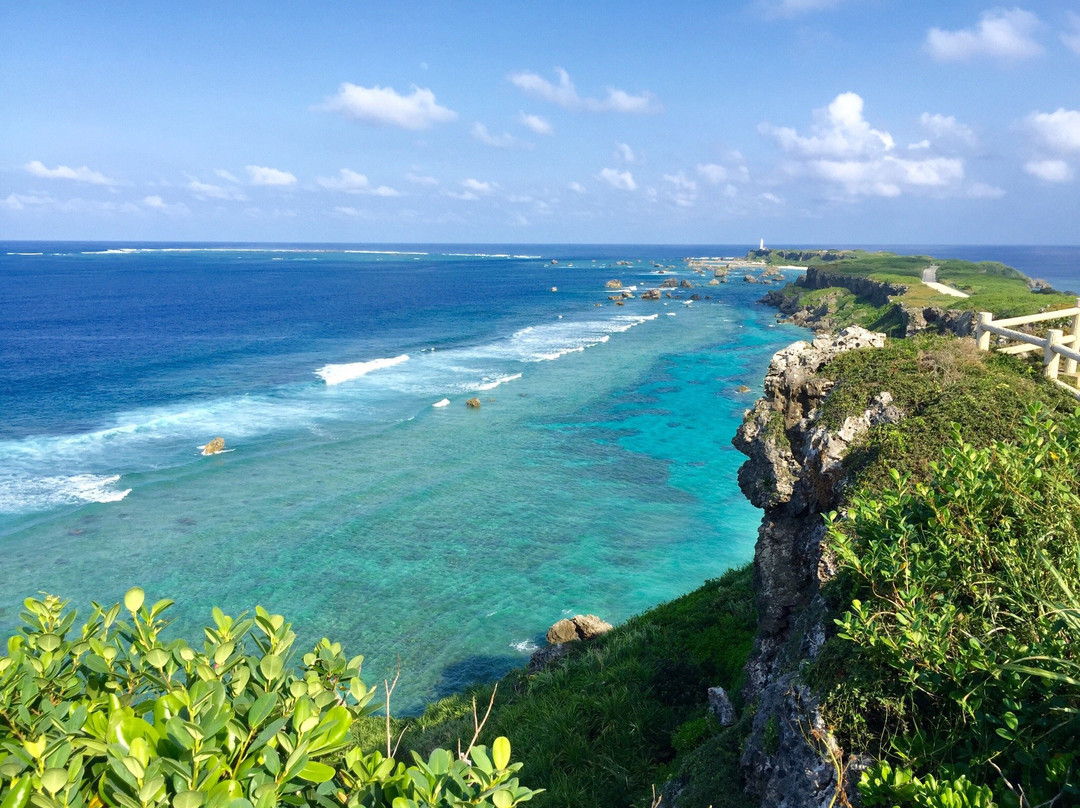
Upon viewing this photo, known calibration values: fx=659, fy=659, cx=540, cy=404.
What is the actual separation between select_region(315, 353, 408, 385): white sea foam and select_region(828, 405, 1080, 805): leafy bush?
180ft

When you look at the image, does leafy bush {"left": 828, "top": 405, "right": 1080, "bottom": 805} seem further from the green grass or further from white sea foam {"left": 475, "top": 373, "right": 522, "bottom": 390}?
white sea foam {"left": 475, "top": 373, "right": 522, "bottom": 390}

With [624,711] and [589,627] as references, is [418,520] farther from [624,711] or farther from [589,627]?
[624,711]

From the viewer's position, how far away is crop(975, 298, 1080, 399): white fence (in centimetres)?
1300

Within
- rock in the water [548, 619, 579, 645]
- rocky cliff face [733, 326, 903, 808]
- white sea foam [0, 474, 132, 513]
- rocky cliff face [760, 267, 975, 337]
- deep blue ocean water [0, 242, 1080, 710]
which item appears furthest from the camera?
rocky cliff face [760, 267, 975, 337]

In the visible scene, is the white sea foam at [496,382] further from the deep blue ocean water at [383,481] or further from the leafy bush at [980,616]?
the leafy bush at [980,616]

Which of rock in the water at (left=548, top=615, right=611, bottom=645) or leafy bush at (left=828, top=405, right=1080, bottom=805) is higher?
leafy bush at (left=828, top=405, right=1080, bottom=805)

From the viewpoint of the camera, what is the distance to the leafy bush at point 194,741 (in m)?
3.37

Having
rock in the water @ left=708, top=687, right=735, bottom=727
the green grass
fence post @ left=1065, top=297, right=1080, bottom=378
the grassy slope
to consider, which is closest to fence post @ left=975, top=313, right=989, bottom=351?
fence post @ left=1065, top=297, right=1080, bottom=378

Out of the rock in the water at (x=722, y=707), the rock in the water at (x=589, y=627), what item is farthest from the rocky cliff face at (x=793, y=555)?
the rock in the water at (x=589, y=627)

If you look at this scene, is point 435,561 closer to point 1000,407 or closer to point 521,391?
point 1000,407

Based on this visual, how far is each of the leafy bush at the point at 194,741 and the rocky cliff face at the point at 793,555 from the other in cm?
386

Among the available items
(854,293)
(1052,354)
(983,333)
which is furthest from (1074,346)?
(854,293)

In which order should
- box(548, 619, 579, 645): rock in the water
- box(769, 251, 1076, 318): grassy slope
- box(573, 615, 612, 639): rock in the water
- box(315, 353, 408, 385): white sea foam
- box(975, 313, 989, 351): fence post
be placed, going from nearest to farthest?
1. box(975, 313, 989, 351): fence post
2. box(573, 615, 612, 639): rock in the water
3. box(548, 619, 579, 645): rock in the water
4. box(769, 251, 1076, 318): grassy slope
5. box(315, 353, 408, 385): white sea foam

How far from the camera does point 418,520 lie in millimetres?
31969
